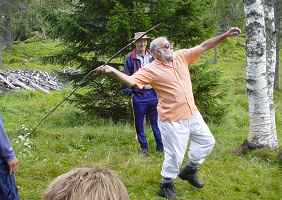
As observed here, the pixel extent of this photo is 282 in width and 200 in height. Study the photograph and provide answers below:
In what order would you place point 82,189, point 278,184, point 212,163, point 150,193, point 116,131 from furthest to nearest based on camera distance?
point 116,131 → point 212,163 → point 278,184 → point 150,193 → point 82,189

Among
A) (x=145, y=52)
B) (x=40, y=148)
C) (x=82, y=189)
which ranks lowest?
(x=40, y=148)

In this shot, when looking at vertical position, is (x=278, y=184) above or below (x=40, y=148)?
below

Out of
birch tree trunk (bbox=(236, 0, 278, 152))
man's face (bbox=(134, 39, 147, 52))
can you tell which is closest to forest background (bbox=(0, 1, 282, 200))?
birch tree trunk (bbox=(236, 0, 278, 152))

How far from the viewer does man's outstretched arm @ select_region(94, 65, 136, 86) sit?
4.07 m

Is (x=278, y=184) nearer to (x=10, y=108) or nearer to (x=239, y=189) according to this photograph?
(x=239, y=189)

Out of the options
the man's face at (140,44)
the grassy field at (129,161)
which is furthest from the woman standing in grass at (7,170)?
the man's face at (140,44)

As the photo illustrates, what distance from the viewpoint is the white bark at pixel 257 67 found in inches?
252

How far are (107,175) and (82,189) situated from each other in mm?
141

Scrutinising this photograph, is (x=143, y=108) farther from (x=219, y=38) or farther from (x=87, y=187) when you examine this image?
(x=87, y=187)

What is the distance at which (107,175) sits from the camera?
1735mm

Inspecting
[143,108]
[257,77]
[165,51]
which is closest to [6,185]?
[165,51]

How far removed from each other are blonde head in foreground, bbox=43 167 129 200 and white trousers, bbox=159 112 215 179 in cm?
299

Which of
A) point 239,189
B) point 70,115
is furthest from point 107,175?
point 70,115

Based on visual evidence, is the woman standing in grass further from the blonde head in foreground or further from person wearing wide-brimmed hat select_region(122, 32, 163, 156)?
person wearing wide-brimmed hat select_region(122, 32, 163, 156)
